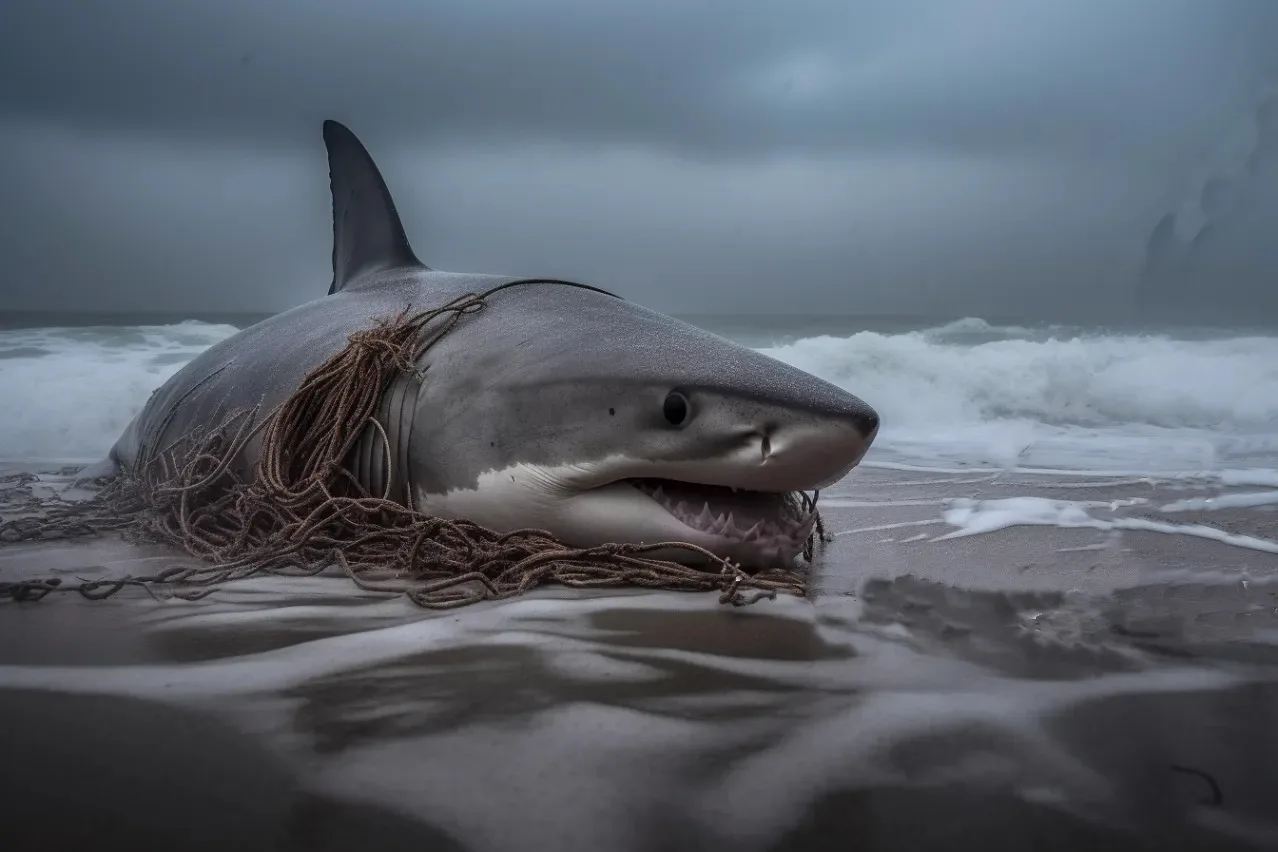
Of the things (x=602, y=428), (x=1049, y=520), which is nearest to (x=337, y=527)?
(x=602, y=428)

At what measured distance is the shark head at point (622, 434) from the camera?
6.93ft

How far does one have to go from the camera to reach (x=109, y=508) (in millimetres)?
3432

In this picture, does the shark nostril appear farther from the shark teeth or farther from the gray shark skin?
the shark teeth

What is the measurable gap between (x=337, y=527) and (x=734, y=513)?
3.76 feet

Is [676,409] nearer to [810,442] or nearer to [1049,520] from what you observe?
[810,442]


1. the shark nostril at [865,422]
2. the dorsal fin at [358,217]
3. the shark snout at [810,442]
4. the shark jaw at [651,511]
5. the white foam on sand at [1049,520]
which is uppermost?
the dorsal fin at [358,217]

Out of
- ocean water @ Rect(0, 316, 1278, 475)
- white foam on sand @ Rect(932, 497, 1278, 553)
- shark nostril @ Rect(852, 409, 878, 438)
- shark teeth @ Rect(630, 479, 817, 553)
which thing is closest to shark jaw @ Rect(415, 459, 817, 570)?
shark teeth @ Rect(630, 479, 817, 553)

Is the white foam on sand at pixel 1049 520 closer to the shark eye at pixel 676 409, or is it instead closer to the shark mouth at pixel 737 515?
the shark mouth at pixel 737 515

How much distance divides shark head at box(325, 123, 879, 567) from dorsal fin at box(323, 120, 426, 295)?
1.22 meters

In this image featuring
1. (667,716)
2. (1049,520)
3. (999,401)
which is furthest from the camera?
(999,401)

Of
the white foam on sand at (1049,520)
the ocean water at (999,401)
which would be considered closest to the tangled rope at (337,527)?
the white foam on sand at (1049,520)

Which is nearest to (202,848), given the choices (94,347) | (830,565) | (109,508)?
(830,565)

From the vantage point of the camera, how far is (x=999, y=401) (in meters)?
9.78

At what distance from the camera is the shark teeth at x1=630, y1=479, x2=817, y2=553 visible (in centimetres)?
224
